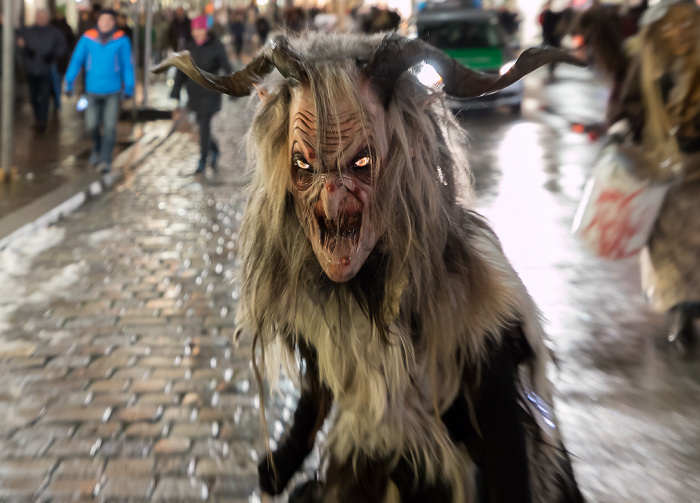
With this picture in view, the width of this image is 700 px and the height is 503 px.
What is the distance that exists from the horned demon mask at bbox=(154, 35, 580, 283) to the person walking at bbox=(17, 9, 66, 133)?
14865 mm

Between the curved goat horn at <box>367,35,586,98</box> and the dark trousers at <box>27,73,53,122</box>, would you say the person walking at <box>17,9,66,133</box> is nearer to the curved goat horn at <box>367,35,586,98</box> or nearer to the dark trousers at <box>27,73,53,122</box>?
the dark trousers at <box>27,73,53,122</box>

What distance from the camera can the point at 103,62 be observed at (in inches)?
469

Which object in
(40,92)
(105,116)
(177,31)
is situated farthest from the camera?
(177,31)

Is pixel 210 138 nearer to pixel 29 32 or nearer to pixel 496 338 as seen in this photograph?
pixel 29 32

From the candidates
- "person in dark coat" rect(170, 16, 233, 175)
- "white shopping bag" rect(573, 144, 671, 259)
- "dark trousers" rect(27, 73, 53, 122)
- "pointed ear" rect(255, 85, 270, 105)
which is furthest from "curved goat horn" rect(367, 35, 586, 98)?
"dark trousers" rect(27, 73, 53, 122)

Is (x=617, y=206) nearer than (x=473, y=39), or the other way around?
(x=617, y=206)

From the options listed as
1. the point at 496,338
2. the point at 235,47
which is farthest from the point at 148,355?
the point at 235,47

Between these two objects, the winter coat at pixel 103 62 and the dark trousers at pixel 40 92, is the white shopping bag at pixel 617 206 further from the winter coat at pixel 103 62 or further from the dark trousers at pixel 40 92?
the dark trousers at pixel 40 92

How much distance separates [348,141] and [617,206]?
11.2 ft

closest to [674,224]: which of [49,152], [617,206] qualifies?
[617,206]

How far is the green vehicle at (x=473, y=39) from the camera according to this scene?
1914cm

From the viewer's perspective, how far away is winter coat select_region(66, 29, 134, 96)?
11930 mm

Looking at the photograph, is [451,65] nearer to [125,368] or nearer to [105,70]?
[125,368]

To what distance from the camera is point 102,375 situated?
493 centimetres
